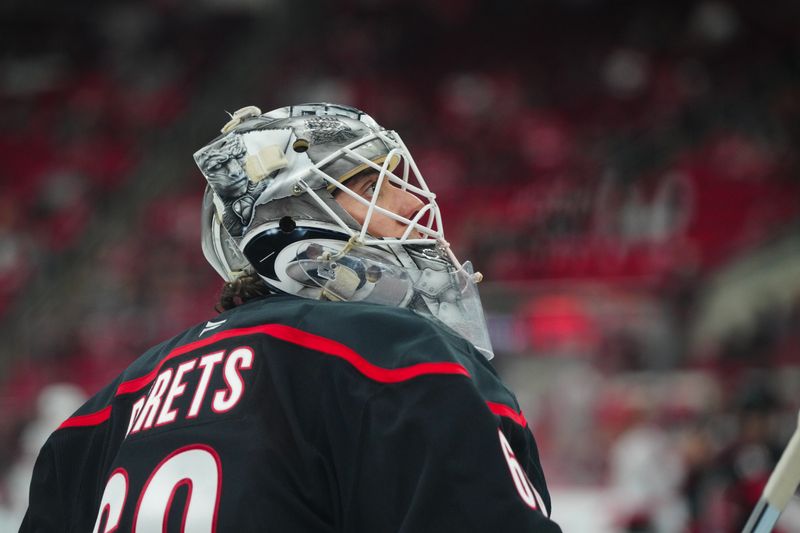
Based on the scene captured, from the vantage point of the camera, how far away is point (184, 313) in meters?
9.49

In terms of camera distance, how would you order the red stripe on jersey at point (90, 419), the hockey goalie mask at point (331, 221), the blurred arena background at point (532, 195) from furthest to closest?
the blurred arena background at point (532, 195) → the red stripe on jersey at point (90, 419) → the hockey goalie mask at point (331, 221)

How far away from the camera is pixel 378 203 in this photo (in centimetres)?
166

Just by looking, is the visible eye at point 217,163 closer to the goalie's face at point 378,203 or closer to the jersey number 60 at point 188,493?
the goalie's face at point 378,203

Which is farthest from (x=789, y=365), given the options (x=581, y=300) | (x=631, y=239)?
(x=631, y=239)

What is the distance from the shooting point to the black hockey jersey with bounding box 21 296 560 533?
131 cm

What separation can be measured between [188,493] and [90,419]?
1.36 feet

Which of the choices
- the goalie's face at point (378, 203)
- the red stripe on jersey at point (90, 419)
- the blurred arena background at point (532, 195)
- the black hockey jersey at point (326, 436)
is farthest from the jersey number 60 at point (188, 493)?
the blurred arena background at point (532, 195)

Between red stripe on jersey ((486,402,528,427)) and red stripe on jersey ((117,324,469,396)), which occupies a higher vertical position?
red stripe on jersey ((117,324,469,396))

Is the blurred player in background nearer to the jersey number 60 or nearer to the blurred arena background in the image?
the jersey number 60

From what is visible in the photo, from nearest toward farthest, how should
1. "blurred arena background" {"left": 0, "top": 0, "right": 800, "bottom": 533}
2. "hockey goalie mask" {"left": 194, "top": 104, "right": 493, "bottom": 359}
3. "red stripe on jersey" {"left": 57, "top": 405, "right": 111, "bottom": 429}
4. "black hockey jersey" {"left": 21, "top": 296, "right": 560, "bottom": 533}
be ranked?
"black hockey jersey" {"left": 21, "top": 296, "right": 560, "bottom": 533} < "hockey goalie mask" {"left": 194, "top": 104, "right": 493, "bottom": 359} < "red stripe on jersey" {"left": 57, "top": 405, "right": 111, "bottom": 429} < "blurred arena background" {"left": 0, "top": 0, "right": 800, "bottom": 533}

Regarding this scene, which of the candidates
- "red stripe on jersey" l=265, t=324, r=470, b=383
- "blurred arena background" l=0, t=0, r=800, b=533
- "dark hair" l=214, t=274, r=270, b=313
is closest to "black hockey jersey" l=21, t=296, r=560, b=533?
"red stripe on jersey" l=265, t=324, r=470, b=383

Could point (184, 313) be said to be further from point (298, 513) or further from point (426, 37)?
point (298, 513)

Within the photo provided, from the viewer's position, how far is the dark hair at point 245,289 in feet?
5.63

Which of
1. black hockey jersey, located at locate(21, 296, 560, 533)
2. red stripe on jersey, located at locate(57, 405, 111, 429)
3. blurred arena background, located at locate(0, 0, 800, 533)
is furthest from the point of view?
blurred arena background, located at locate(0, 0, 800, 533)
